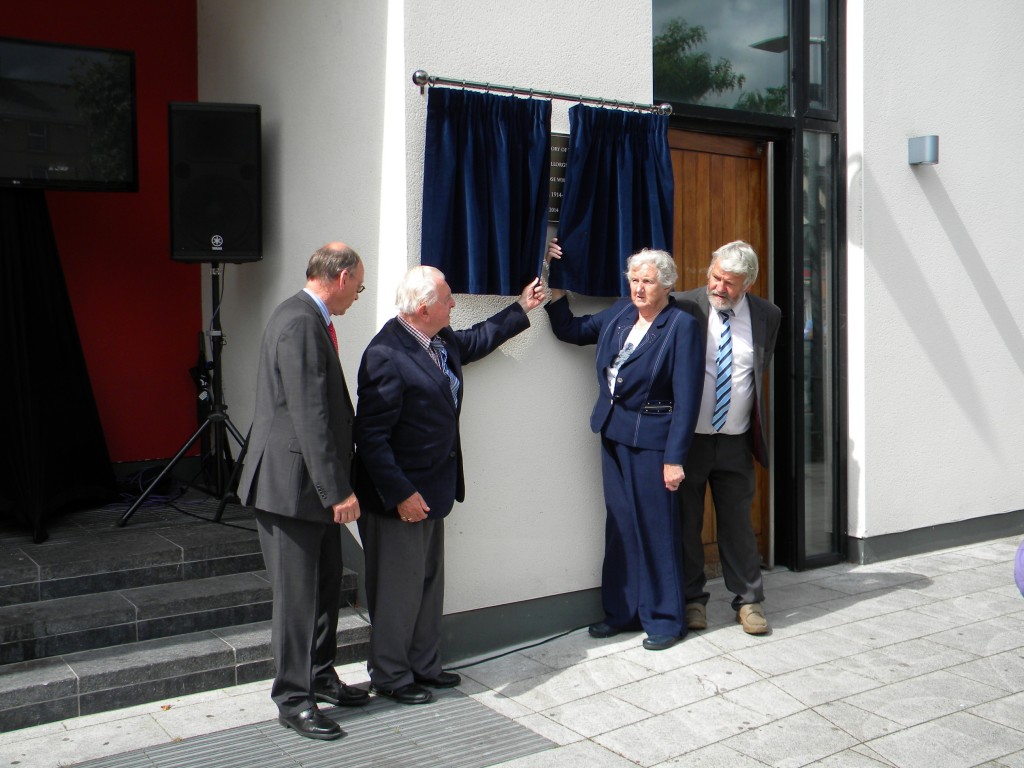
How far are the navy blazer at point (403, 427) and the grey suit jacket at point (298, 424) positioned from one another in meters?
0.16

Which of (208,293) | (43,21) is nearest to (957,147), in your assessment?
(208,293)

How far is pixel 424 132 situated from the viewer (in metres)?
4.35

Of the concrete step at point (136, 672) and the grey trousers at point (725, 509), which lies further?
the grey trousers at point (725, 509)

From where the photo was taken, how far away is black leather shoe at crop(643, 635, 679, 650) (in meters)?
A: 4.56

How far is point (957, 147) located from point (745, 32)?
63.7 inches

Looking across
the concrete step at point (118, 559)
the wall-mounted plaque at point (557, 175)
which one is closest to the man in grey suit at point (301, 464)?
the concrete step at point (118, 559)

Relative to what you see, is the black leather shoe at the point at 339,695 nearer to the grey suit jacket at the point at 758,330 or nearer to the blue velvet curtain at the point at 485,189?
the blue velvet curtain at the point at 485,189

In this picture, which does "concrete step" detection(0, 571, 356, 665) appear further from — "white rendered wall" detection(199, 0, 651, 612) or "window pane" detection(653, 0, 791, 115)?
"window pane" detection(653, 0, 791, 115)

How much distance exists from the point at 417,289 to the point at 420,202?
59 cm

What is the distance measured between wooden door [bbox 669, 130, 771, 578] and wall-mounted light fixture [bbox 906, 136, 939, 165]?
898 millimetres

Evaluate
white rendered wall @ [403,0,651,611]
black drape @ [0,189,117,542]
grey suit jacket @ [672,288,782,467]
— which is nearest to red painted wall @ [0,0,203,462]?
black drape @ [0,189,117,542]

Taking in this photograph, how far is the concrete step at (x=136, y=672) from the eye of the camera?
371 cm

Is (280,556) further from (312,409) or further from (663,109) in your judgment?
(663,109)

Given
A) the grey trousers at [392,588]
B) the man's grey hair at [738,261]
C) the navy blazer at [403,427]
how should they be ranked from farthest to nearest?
the man's grey hair at [738,261] → the grey trousers at [392,588] → the navy blazer at [403,427]
